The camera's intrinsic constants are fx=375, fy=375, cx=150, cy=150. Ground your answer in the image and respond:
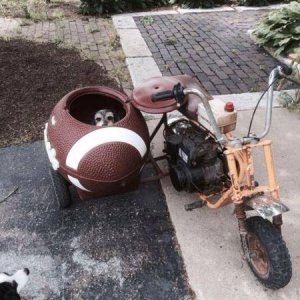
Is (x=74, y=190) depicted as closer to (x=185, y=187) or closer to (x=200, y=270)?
(x=185, y=187)

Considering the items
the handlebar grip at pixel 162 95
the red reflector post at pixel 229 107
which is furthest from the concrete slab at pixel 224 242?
the handlebar grip at pixel 162 95

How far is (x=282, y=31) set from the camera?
6391 mm

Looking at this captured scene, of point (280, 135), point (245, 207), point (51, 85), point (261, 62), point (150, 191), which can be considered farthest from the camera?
point (261, 62)

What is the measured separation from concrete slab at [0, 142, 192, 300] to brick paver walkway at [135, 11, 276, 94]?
2639 millimetres

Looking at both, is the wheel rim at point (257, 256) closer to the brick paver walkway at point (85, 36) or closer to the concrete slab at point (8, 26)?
the brick paver walkway at point (85, 36)

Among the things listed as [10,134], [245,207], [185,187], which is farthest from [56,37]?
[245,207]

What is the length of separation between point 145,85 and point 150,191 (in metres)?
1.06

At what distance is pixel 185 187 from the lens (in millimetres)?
3180

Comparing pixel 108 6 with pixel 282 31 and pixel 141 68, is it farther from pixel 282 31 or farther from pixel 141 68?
pixel 282 31

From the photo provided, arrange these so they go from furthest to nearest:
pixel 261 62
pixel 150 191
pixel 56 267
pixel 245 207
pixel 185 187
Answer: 1. pixel 261 62
2. pixel 150 191
3. pixel 185 187
4. pixel 56 267
5. pixel 245 207

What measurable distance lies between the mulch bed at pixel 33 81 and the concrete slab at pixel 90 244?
37.4 inches

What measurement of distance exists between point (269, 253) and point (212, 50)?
4.89m

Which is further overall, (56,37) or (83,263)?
(56,37)

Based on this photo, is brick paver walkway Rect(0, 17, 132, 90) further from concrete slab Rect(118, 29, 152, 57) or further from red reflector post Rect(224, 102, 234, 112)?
red reflector post Rect(224, 102, 234, 112)
